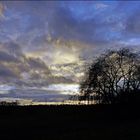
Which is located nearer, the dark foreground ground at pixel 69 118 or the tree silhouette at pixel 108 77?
the dark foreground ground at pixel 69 118

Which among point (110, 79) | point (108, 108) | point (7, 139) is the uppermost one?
point (110, 79)

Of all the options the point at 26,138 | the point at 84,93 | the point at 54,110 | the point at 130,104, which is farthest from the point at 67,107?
the point at 26,138

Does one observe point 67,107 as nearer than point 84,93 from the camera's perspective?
No

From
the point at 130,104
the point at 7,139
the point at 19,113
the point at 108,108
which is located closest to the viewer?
the point at 7,139

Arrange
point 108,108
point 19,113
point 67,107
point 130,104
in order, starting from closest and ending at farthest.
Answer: point 130,104 → point 108,108 → point 19,113 → point 67,107

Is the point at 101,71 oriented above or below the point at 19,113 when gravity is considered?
above

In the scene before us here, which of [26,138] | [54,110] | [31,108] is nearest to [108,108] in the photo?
[54,110]

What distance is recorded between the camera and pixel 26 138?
31.7 meters

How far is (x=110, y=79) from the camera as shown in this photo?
77.5 m

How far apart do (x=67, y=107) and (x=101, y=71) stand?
41.8ft

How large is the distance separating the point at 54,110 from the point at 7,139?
50.1m

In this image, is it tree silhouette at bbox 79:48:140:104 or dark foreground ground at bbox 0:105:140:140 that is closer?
dark foreground ground at bbox 0:105:140:140

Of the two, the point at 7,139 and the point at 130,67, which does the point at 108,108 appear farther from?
the point at 7,139

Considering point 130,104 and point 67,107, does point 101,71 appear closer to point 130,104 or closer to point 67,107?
point 67,107
